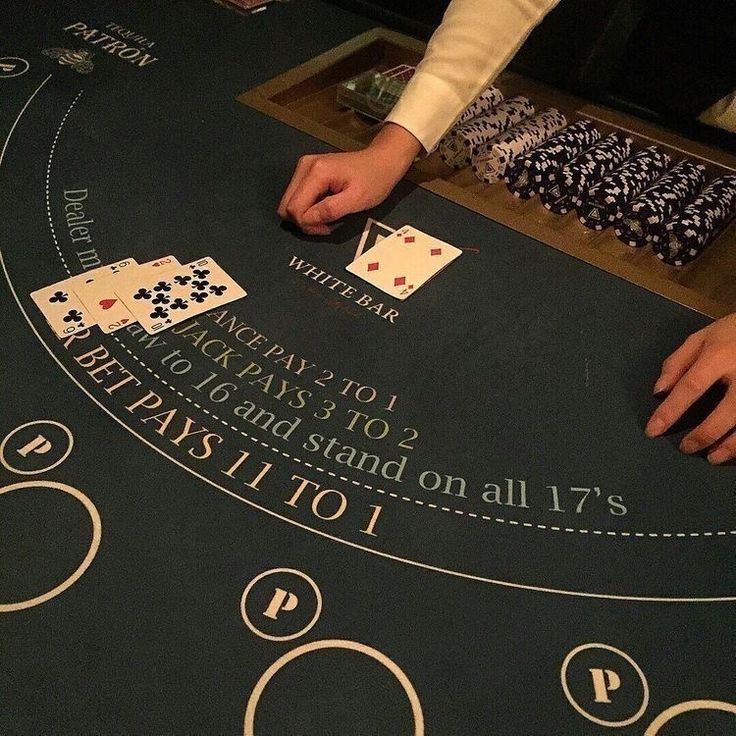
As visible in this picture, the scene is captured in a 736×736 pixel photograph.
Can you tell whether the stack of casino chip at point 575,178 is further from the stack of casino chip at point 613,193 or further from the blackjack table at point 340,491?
the blackjack table at point 340,491

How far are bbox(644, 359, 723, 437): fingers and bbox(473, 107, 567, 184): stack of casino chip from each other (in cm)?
65

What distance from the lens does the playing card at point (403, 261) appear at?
3.95 ft

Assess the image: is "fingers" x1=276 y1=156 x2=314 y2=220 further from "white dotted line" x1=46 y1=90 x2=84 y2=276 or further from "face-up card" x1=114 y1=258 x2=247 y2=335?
"white dotted line" x1=46 y1=90 x2=84 y2=276

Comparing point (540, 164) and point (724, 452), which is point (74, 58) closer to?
point (540, 164)

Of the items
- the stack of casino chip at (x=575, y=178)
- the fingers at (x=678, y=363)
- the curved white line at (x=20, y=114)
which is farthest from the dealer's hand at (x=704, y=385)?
the curved white line at (x=20, y=114)

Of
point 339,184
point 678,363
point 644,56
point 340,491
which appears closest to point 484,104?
point 644,56

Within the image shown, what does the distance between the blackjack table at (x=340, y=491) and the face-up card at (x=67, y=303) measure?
20 mm

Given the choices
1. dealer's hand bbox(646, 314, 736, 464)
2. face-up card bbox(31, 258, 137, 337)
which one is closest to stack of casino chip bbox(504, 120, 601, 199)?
dealer's hand bbox(646, 314, 736, 464)

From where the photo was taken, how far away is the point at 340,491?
0.90m

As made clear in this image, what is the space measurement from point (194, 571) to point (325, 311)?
1.56 feet

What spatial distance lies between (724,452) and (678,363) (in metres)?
0.15

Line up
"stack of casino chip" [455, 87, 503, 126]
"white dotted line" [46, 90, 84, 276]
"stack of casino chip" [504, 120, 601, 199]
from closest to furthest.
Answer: "white dotted line" [46, 90, 84, 276] → "stack of casino chip" [504, 120, 601, 199] → "stack of casino chip" [455, 87, 503, 126]

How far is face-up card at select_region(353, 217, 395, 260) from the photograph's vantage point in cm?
128

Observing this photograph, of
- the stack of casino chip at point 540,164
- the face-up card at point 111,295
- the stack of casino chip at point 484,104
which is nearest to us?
the face-up card at point 111,295
